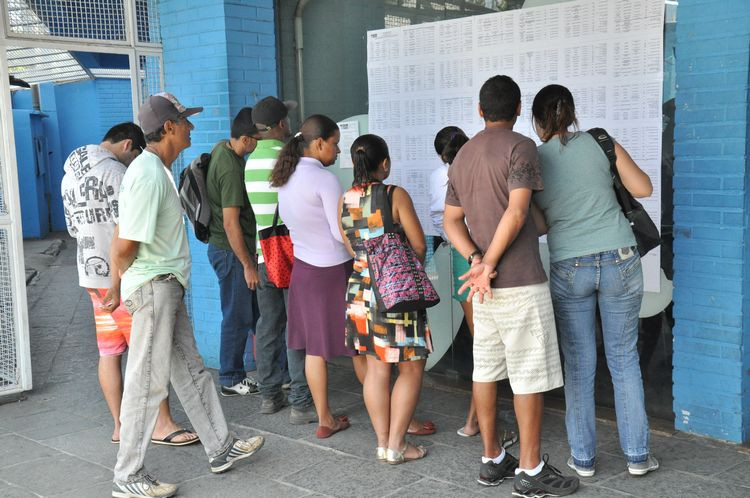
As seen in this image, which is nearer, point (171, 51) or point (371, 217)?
point (371, 217)

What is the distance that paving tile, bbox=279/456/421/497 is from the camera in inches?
154

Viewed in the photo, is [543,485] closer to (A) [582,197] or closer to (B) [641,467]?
(B) [641,467]

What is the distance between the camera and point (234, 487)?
3.99 metres

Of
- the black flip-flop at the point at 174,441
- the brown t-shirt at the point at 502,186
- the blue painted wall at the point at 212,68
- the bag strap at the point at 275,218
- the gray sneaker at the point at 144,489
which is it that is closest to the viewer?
the brown t-shirt at the point at 502,186

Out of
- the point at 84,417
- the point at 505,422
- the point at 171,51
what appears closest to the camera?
the point at 505,422

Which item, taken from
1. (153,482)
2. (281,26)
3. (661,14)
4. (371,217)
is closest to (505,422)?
(371,217)

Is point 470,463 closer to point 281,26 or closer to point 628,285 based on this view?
point 628,285

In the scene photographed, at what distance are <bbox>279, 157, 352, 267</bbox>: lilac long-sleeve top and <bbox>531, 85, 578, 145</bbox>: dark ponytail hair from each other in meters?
1.20

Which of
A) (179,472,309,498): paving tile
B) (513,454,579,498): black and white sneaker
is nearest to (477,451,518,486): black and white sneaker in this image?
(513,454,579,498): black and white sneaker

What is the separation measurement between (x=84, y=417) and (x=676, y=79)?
399 cm

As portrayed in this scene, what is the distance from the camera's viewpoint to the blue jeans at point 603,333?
369 cm

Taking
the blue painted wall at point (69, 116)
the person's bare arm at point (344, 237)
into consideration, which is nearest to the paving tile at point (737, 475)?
the person's bare arm at point (344, 237)

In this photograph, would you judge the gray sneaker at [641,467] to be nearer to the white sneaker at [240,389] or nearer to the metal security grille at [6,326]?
the white sneaker at [240,389]

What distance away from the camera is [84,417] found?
17.2ft
